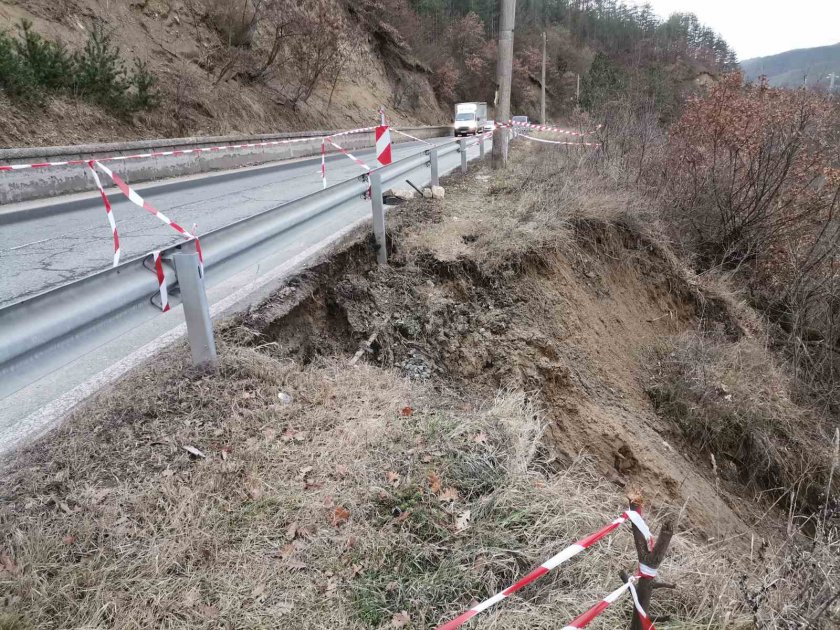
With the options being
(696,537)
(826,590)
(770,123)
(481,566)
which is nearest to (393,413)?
(481,566)

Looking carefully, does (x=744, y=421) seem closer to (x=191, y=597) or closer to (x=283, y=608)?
(x=283, y=608)

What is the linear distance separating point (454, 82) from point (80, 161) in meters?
40.0

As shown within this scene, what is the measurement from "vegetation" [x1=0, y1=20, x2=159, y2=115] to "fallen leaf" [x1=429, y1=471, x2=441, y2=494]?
45.6ft

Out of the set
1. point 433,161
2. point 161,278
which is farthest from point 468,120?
point 161,278

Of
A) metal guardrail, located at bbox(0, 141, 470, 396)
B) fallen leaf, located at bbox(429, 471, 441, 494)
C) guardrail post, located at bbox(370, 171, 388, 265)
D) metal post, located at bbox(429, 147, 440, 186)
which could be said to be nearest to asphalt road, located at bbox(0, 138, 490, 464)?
metal guardrail, located at bbox(0, 141, 470, 396)

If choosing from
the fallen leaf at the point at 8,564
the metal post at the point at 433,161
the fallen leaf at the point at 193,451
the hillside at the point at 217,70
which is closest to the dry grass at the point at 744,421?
the metal post at the point at 433,161

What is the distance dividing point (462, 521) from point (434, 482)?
24 cm

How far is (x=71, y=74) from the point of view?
13.2 meters

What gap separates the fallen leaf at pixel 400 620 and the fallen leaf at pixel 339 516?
0.48 m

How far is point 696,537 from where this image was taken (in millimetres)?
4598

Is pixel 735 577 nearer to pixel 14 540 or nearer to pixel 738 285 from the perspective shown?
pixel 14 540

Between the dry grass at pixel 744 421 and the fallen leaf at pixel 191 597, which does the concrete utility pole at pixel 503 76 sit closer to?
the dry grass at pixel 744 421

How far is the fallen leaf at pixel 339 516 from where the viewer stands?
7.91ft

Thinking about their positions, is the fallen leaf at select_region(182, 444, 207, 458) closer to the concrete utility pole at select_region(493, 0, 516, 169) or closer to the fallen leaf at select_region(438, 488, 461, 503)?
the fallen leaf at select_region(438, 488, 461, 503)
